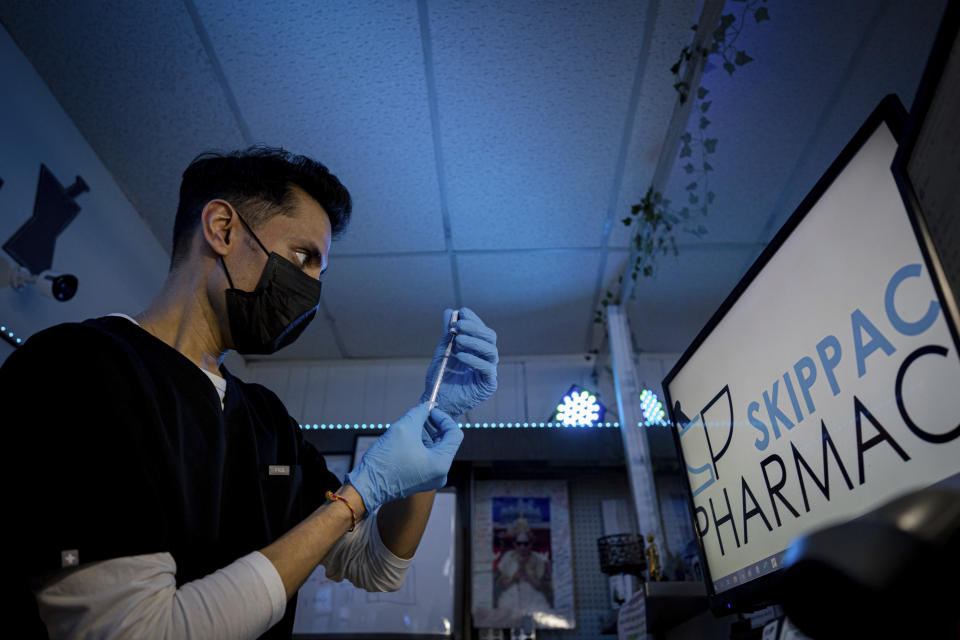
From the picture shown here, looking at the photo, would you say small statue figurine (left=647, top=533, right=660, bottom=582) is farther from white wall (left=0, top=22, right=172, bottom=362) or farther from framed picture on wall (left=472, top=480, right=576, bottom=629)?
white wall (left=0, top=22, right=172, bottom=362)

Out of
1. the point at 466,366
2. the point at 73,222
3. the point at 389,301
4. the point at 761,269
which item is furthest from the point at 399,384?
the point at 761,269

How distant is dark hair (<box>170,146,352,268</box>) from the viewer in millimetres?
1327

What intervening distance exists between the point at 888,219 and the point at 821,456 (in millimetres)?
356

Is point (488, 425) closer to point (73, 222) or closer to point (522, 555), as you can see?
point (522, 555)

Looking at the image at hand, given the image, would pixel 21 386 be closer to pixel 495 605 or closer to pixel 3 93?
pixel 3 93

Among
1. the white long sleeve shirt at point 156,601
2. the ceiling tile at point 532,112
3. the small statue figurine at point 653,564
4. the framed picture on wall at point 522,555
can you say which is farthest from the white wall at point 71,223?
the small statue figurine at point 653,564

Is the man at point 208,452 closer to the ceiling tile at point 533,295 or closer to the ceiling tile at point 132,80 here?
the ceiling tile at point 132,80

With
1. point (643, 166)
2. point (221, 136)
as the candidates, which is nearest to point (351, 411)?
point (221, 136)

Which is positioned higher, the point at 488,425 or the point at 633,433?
the point at 488,425

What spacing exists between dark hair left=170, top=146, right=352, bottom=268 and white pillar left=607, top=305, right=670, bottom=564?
211 cm

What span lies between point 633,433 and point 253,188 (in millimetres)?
2334

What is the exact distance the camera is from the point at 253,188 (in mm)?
1354

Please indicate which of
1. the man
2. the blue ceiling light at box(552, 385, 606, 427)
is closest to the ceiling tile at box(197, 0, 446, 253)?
the man

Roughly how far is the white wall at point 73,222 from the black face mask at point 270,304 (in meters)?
1.53
